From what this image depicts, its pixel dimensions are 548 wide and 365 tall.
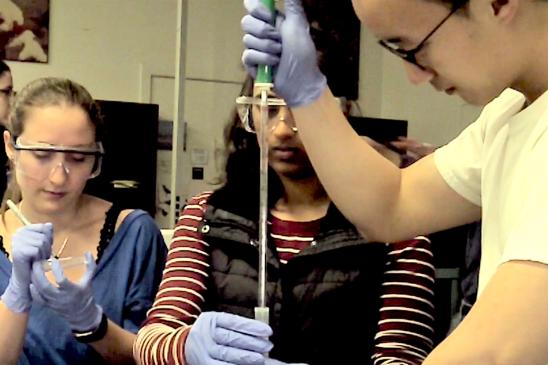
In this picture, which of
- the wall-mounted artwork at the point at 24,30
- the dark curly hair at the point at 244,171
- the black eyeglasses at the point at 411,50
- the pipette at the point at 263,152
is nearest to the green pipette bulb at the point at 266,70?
the pipette at the point at 263,152

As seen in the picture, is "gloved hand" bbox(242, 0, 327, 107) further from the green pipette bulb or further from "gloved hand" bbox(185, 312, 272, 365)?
"gloved hand" bbox(185, 312, 272, 365)

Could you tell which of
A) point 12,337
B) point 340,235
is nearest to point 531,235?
point 340,235

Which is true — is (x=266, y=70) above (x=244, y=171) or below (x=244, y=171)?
above

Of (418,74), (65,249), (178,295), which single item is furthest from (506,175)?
(65,249)

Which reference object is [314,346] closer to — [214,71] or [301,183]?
[301,183]

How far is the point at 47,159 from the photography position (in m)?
1.68

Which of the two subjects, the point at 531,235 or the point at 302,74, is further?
the point at 302,74

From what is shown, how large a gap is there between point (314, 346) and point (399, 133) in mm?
3286

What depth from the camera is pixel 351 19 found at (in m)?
5.01

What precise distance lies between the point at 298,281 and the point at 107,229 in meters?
0.61

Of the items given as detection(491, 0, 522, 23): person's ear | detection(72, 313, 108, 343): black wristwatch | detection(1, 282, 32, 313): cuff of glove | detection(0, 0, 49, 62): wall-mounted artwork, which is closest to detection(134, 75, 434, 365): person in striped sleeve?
detection(72, 313, 108, 343): black wristwatch

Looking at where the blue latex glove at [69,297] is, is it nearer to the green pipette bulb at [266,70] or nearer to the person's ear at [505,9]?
the green pipette bulb at [266,70]

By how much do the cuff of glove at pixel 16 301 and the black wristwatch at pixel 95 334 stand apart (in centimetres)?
12

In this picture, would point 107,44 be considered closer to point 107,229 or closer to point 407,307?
point 107,229
